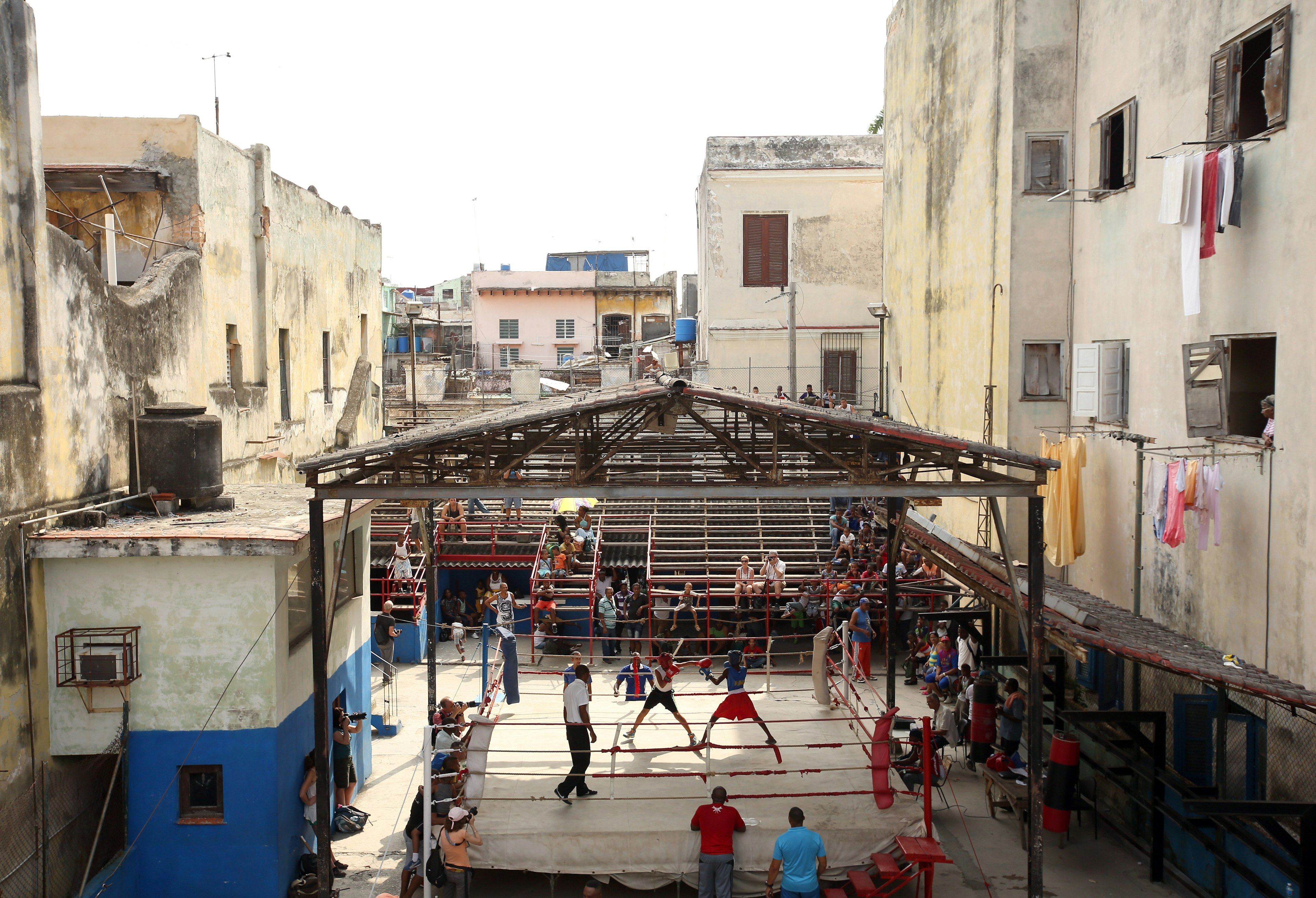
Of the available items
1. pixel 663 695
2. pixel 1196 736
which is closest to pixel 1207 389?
pixel 1196 736

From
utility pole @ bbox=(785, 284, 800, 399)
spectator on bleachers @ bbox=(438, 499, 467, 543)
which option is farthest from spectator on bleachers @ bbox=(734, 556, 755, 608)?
utility pole @ bbox=(785, 284, 800, 399)

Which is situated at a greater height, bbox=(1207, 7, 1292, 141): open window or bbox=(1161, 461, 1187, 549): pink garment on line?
bbox=(1207, 7, 1292, 141): open window

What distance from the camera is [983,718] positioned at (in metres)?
16.2

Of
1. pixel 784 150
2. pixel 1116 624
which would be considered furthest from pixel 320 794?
pixel 784 150

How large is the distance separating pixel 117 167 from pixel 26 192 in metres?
5.83

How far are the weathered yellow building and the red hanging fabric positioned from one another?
524 inches

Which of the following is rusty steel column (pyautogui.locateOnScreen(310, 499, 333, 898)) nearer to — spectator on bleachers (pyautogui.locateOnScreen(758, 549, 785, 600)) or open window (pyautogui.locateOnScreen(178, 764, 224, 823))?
open window (pyautogui.locateOnScreen(178, 764, 224, 823))

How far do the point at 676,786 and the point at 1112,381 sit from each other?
8.59 meters

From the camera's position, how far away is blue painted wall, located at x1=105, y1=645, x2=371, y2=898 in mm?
12500

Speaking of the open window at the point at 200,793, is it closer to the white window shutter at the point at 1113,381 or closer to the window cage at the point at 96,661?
the window cage at the point at 96,661

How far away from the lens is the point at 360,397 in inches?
1071

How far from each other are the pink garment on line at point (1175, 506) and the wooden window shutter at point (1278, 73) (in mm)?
3962

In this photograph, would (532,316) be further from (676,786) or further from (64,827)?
(64,827)

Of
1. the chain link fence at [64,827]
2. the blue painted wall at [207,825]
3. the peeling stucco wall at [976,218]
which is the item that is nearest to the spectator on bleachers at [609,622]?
the peeling stucco wall at [976,218]
